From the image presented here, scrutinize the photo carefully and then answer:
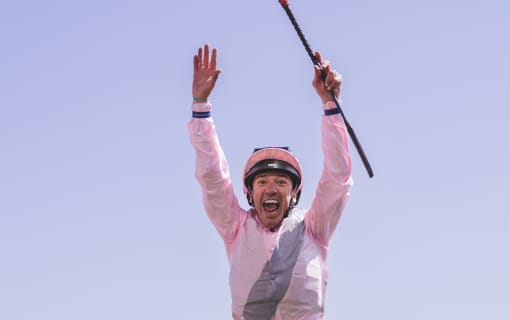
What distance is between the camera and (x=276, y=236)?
27.4ft

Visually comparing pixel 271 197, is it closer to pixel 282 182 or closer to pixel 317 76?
pixel 282 182

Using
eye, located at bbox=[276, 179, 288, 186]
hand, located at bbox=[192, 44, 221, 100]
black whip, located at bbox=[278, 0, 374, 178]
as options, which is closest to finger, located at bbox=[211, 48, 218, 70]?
hand, located at bbox=[192, 44, 221, 100]

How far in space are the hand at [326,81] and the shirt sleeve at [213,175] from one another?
109 centimetres

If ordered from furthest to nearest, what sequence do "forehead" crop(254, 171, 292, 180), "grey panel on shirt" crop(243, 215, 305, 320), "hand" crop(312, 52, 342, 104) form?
"forehead" crop(254, 171, 292, 180) < "hand" crop(312, 52, 342, 104) < "grey panel on shirt" crop(243, 215, 305, 320)

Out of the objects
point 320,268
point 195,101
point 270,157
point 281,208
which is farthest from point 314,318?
point 195,101

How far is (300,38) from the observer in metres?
8.31

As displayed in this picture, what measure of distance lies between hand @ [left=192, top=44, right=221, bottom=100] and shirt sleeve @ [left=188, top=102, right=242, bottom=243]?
0.47ft

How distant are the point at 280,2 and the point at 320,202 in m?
1.99

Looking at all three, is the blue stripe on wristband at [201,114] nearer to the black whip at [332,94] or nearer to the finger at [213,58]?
the finger at [213,58]

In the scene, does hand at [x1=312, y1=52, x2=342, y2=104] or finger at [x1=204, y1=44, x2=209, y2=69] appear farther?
finger at [x1=204, y1=44, x2=209, y2=69]

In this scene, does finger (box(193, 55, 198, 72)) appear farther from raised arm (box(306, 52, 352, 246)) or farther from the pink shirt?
raised arm (box(306, 52, 352, 246))

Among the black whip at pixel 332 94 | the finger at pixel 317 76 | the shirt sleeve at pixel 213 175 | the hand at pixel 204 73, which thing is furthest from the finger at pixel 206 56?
the finger at pixel 317 76

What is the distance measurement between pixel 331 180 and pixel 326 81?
3.19 ft

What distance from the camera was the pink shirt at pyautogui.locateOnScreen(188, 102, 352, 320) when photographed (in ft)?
26.5
